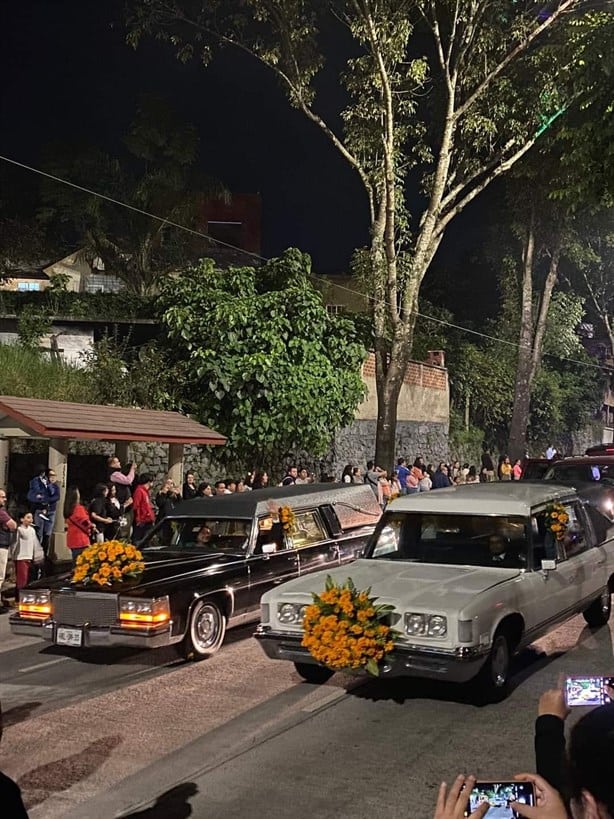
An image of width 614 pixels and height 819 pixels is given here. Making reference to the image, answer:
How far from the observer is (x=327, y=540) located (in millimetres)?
11375

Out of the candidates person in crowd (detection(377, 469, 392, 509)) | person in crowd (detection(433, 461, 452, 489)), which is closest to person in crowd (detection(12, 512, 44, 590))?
person in crowd (detection(377, 469, 392, 509))

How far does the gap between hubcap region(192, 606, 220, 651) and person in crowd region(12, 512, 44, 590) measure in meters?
3.78

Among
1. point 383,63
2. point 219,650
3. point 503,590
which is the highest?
point 383,63

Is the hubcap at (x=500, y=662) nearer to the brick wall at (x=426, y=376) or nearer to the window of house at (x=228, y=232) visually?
the brick wall at (x=426, y=376)

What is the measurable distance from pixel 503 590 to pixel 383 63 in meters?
16.0

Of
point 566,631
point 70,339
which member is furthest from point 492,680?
point 70,339

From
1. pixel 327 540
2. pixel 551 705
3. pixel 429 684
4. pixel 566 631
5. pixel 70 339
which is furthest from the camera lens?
pixel 70 339

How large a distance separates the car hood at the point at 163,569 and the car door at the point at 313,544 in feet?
3.43

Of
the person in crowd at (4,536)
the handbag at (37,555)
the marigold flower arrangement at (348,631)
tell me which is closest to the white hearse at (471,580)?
the marigold flower arrangement at (348,631)

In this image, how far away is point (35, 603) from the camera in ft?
30.1

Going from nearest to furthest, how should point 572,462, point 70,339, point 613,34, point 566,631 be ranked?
point 566,631 → point 613,34 → point 572,462 → point 70,339

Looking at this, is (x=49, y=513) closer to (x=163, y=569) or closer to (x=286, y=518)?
(x=286, y=518)

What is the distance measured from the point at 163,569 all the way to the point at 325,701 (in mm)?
2672

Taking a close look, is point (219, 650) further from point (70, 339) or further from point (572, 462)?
point (70, 339)
